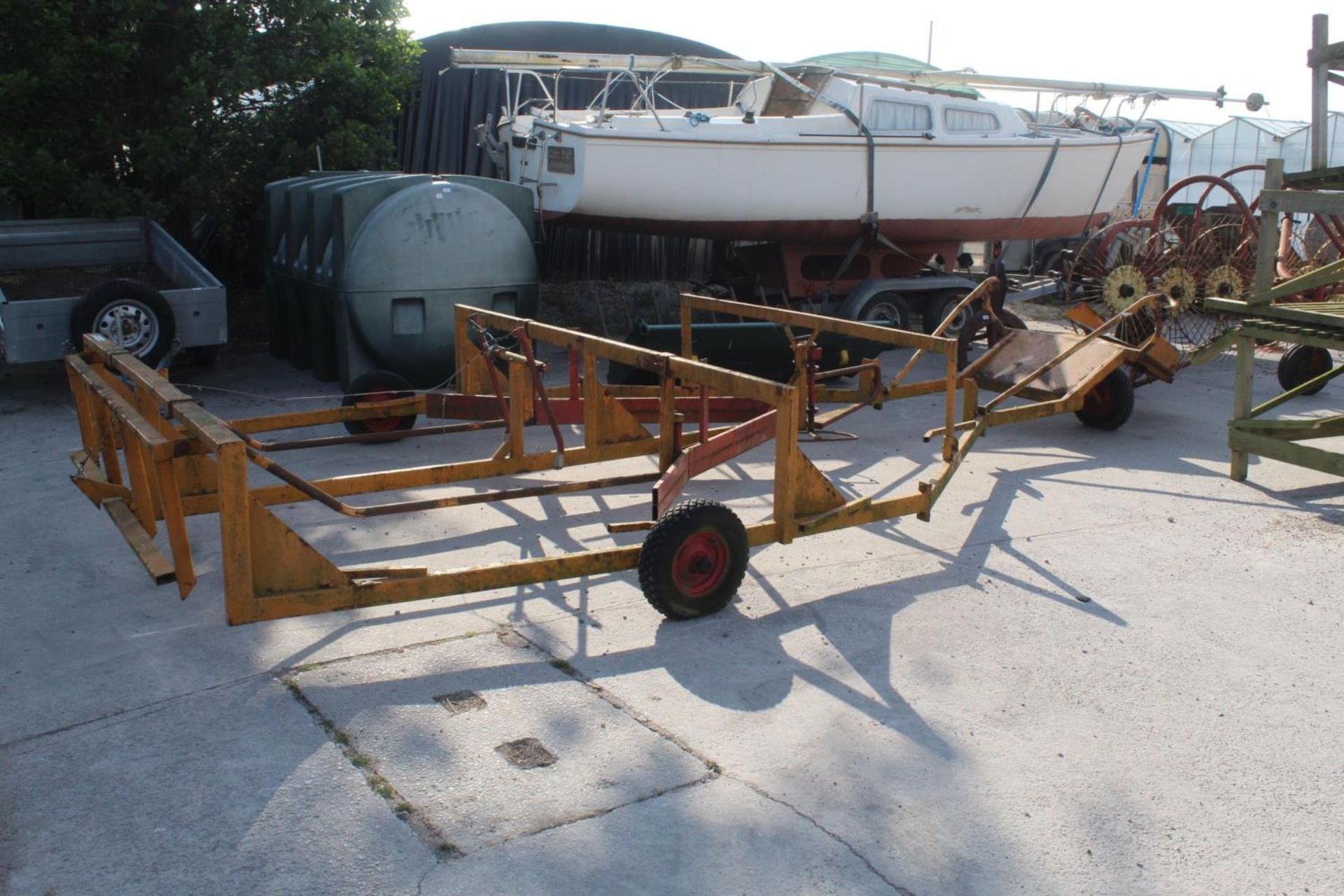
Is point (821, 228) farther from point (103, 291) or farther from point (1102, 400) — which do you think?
point (103, 291)

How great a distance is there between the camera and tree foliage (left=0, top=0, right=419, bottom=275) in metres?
10.4

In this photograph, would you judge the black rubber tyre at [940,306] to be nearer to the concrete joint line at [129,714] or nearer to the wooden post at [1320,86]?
the wooden post at [1320,86]

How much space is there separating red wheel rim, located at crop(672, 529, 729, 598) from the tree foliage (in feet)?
26.5

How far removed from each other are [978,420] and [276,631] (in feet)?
15.1

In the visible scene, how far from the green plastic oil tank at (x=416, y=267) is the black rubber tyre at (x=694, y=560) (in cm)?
477

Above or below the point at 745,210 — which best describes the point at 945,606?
below

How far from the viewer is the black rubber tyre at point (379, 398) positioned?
807 centimetres

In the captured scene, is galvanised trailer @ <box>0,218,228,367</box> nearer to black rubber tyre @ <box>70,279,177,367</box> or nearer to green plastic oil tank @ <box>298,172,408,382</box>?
black rubber tyre @ <box>70,279,177,367</box>

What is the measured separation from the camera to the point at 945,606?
17.9 ft

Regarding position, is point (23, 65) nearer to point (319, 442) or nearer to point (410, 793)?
point (319, 442)

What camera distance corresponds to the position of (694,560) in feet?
17.0

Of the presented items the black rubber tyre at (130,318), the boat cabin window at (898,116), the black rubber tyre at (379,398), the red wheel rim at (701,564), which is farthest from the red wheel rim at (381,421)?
the boat cabin window at (898,116)

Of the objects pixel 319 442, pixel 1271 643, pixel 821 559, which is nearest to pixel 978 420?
pixel 821 559

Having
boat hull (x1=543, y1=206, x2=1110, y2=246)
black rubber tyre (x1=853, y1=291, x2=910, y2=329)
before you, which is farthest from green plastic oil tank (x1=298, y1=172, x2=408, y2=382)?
black rubber tyre (x1=853, y1=291, x2=910, y2=329)
